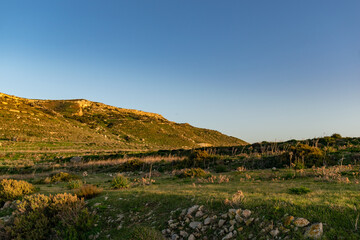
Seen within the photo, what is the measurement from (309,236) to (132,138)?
84.5m

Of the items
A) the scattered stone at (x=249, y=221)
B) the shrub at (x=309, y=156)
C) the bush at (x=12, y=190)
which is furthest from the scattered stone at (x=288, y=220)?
the bush at (x=12, y=190)

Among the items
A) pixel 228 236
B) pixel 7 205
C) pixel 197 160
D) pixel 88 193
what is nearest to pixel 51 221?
pixel 88 193

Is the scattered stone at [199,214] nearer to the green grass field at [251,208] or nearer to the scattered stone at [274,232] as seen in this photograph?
the green grass field at [251,208]

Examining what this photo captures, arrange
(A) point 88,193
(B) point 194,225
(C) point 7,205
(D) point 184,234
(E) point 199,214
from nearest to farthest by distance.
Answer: (D) point 184,234, (B) point 194,225, (E) point 199,214, (A) point 88,193, (C) point 7,205

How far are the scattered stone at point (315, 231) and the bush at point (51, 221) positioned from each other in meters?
6.28

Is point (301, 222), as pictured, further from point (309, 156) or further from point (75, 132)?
point (75, 132)

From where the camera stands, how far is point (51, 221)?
25.5 feet

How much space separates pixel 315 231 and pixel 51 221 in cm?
841

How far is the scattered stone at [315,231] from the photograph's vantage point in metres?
4.25

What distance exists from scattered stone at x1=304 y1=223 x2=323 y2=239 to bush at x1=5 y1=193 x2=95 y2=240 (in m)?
6.28

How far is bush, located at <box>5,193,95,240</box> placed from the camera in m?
7.00

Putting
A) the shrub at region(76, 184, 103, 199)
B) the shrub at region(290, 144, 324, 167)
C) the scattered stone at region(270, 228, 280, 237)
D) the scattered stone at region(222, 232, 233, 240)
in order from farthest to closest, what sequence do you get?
the shrub at region(290, 144, 324, 167) → the shrub at region(76, 184, 103, 199) → the scattered stone at region(222, 232, 233, 240) → the scattered stone at region(270, 228, 280, 237)

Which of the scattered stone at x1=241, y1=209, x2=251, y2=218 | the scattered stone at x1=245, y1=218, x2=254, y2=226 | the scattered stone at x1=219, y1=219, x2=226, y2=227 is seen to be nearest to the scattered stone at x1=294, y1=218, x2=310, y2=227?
the scattered stone at x1=245, y1=218, x2=254, y2=226

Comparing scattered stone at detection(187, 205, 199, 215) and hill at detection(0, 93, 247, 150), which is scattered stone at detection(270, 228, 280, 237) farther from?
hill at detection(0, 93, 247, 150)
